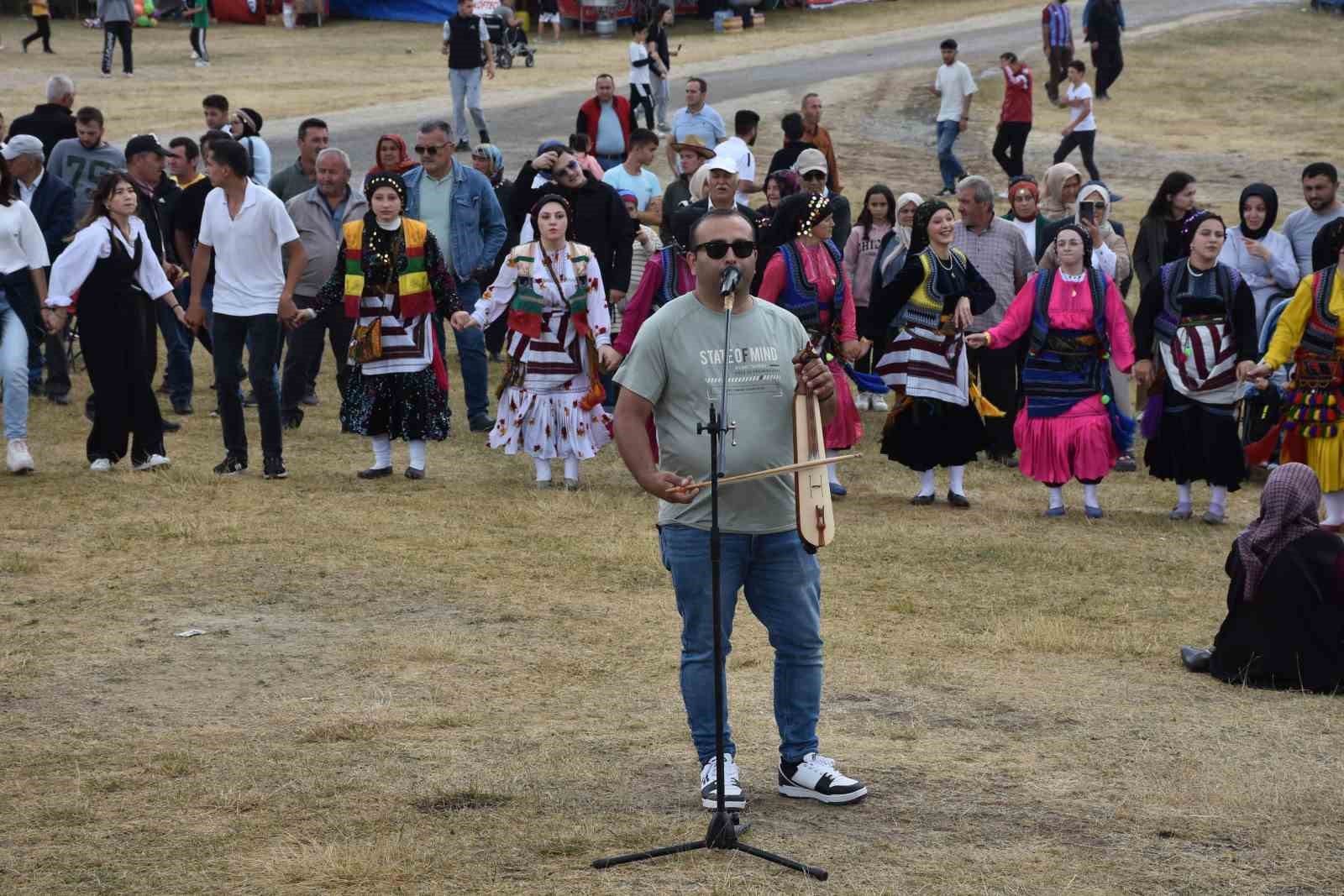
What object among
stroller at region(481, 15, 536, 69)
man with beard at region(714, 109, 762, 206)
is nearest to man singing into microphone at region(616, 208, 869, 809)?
man with beard at region(714, 109, 762, 206)

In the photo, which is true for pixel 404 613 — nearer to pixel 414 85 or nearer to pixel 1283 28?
pixel 414 85

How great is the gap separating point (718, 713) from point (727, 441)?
0.87 meters

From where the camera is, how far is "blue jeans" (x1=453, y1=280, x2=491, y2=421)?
41.2ft

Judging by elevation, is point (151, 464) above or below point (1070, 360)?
below

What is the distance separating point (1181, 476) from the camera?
10805 millimetres

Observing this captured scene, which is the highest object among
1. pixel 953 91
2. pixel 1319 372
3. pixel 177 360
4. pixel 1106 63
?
pixel 1106 63

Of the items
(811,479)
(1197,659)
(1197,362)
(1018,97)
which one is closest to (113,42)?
(1018,97)

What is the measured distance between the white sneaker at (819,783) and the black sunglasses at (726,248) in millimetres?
1676

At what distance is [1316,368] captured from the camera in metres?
10.1

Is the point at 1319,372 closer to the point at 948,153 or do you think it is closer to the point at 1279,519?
the point at 1279,519

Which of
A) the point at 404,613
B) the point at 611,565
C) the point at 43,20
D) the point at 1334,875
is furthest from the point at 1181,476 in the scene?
the point at 43,20

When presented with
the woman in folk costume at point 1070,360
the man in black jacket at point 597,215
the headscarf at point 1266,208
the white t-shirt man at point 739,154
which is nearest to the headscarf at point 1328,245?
the headscarf at point 1266,208

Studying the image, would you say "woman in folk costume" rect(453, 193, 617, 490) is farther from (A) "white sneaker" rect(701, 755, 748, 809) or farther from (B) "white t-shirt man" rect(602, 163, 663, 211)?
(A) "white sneaker" rect(701, 755, 748, 809)

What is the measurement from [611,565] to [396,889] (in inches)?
172
